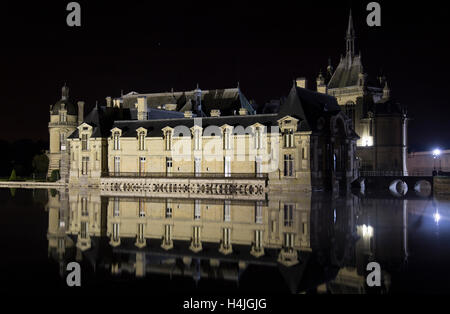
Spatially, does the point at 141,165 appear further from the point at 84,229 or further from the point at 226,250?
the point at 226,250

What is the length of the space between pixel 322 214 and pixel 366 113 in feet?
136

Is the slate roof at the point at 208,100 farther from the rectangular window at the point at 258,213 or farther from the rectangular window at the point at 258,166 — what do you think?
the rectangular window at the point at 258,213

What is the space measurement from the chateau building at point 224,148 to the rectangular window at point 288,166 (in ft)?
0.26

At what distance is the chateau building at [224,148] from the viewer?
47281mm

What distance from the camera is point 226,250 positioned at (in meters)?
17.6

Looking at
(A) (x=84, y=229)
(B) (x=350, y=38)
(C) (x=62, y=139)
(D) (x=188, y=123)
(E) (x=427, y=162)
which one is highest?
(B) (x=350, y=38)

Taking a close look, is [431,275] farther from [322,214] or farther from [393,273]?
[322,214]

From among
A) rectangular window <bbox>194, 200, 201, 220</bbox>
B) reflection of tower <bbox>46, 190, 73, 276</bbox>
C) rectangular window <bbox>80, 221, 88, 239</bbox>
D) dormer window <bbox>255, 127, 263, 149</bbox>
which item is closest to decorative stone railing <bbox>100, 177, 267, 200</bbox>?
dormer window <bbox>255, 127, 263, 149</bbox>

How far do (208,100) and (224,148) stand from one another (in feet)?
58.7

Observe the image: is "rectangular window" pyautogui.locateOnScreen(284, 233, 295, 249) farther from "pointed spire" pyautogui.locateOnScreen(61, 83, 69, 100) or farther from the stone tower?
"pointed spire" pyautogui.locateOnScreen(61, 83, 69, 100)

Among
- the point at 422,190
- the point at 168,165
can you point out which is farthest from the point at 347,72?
the point at 168,165

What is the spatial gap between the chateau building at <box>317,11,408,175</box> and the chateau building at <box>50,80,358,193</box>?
11752 millimetres
